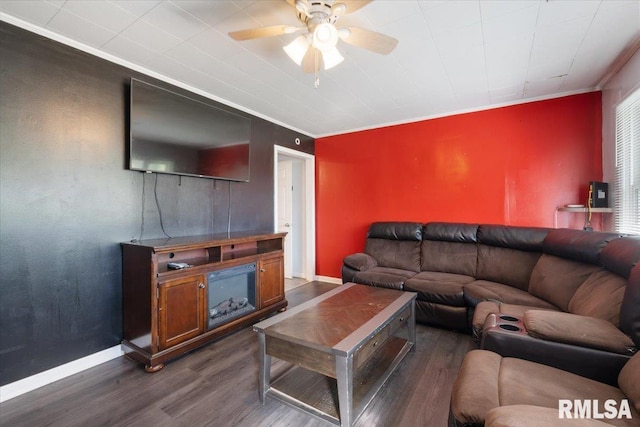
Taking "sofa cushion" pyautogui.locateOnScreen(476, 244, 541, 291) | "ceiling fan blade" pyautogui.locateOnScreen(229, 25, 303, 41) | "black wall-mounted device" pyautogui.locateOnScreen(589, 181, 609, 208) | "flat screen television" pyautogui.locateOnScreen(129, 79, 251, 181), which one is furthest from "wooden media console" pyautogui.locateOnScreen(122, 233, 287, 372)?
"black wall-mounted device" pyautogui.locateOnScreen(589, 181, 609, 208)

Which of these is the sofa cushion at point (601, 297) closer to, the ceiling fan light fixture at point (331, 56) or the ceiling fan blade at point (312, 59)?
the ceiling fan light fixture at point (331, 56)

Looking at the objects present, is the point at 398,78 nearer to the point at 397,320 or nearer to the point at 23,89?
the point at 397,320

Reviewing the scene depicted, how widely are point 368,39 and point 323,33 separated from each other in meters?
0.28

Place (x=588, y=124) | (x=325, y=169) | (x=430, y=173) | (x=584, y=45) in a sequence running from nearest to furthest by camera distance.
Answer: (x=584, y=45)
(x=588, y=124)
(x=430, y=173)
(x=325, y=169)

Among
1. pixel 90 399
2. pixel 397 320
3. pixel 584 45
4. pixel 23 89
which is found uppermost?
pixel 584 45

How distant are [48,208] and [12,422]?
52.2 inches

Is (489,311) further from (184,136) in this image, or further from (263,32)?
(184,136)

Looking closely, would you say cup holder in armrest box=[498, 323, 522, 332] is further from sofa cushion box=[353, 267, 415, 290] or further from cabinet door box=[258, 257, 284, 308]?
cabinet door box=[258, 257, 284, 308]

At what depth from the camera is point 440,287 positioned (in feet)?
9.13

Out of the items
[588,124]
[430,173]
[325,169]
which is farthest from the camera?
[325,169]

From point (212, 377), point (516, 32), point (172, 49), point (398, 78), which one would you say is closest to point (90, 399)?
point (212, 377)

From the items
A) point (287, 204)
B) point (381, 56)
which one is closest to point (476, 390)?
point (381, 56)

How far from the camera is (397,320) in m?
2.06

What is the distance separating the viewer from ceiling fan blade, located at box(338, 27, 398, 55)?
5.10 feet
